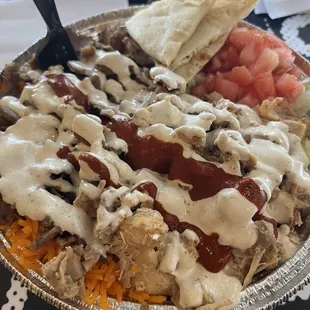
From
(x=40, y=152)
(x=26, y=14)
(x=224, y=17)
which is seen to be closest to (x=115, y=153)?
(x=40, y=152)

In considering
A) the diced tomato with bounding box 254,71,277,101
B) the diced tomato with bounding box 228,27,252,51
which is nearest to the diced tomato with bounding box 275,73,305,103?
the diced tomato with bounding box 254,71,277,101

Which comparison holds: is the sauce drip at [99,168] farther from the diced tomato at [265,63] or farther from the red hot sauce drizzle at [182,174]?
the diced tomato at [265,63]

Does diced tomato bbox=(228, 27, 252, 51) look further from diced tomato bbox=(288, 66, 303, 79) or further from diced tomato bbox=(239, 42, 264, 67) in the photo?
diced tomato bbox=(288, 66, 303, 79)

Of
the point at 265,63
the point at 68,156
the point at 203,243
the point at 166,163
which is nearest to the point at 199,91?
the point at 265,63

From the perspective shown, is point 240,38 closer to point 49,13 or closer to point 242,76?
point 242,76

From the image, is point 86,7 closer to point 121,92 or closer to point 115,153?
point 121,92
